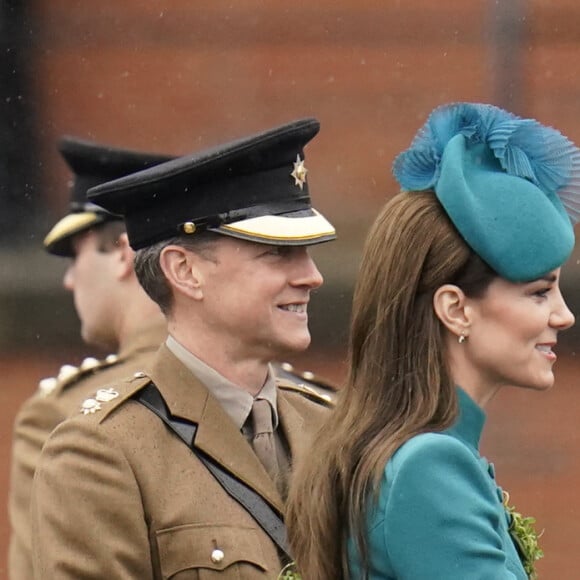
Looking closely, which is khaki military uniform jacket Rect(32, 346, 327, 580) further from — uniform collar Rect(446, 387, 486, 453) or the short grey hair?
uniform collar Rect(446, 387, 486, 453)

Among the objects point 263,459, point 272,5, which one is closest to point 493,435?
point 272,5

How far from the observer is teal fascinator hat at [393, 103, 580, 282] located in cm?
234

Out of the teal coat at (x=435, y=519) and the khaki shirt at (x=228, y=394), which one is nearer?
the teal coat at (x=435, y=519)

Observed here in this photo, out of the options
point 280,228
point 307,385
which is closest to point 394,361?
point 280,228

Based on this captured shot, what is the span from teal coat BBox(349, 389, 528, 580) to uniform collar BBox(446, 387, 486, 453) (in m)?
0.05

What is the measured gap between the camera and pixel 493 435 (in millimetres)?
8516

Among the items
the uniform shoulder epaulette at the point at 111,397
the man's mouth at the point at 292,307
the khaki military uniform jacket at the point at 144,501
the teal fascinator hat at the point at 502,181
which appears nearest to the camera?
the teal fascinator hat at the point at 502,181

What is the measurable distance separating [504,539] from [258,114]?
660 cm

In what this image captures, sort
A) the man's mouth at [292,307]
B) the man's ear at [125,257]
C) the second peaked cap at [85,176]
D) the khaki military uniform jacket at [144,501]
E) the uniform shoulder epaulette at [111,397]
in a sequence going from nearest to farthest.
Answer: the khaki military uniform jacket at [144,501], the uniform shoulder epaulette at [111,397], the man's mouth at [292,307], the man's ear at [125,257], the second peaked cap at [85,176]

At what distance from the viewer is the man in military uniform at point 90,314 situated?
3.88 m

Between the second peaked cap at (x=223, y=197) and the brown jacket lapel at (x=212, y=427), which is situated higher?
the second peaked cap at (x=223, y=197)

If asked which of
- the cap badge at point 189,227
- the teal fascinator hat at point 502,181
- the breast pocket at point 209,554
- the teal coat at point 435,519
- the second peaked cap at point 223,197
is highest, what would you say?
the teal fascinator hat at point 502,181

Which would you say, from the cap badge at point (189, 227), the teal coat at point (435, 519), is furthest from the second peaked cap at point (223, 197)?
the teal coat at point (435, 519)

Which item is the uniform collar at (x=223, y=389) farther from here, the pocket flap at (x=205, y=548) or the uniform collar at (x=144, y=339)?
the uniform collar at (x=144, y=339)
